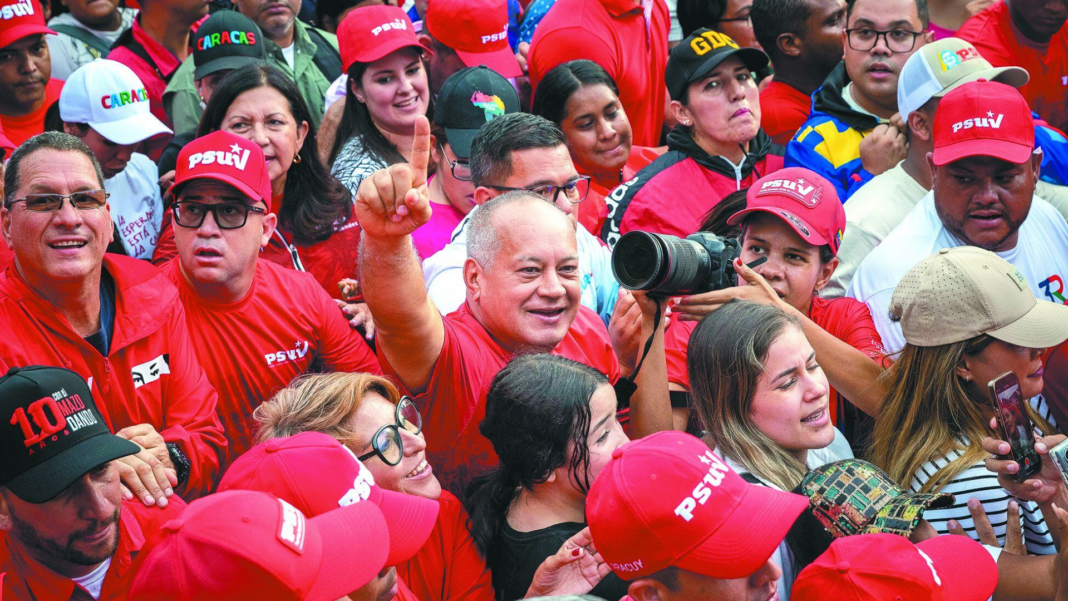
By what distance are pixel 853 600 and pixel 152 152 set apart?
141 inches

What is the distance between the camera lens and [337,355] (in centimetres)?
370

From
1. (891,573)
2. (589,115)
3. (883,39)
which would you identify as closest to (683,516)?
(891,573)

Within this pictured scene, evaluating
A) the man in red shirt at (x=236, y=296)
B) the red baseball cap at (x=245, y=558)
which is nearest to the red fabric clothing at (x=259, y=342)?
the man in red shirt at (x=236, y=296)

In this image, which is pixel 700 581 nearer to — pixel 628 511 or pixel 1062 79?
pixel 628 511

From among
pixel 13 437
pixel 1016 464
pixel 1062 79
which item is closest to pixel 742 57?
pixel 1062 79

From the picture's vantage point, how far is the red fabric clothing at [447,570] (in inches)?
111

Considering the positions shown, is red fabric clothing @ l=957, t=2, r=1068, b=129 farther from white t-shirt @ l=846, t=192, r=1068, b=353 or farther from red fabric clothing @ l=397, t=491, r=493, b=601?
red fabric clothing @ l=397, t=491, r=493, b=601

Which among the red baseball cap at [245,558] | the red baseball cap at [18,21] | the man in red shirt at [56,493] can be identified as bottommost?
the man in red shirt at [56,493]

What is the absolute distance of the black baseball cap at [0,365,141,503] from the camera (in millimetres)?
2455

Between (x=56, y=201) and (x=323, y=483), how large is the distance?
1.38 m

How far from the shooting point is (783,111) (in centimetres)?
543

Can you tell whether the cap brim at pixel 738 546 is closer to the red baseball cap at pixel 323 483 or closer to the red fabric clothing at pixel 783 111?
the red baseball cap at pixel 323 483

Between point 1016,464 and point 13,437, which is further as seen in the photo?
point 1016,464

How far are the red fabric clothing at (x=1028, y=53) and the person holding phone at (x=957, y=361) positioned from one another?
8.32 feet
